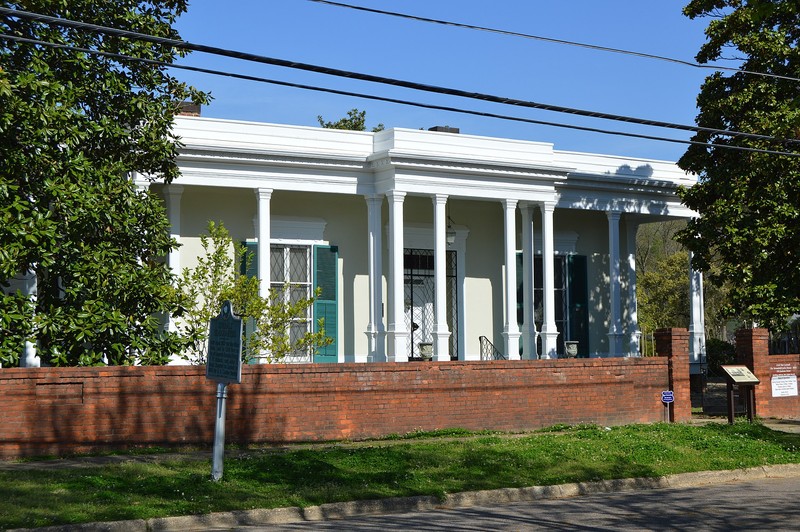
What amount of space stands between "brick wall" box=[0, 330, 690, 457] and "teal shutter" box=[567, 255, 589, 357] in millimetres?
7784

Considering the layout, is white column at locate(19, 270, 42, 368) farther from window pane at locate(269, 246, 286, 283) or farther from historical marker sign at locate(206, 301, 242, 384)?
window pane at locate(269, 246, 286, 283)

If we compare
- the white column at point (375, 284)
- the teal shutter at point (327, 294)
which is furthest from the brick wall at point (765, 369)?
the teal shutter at point (327, 294)

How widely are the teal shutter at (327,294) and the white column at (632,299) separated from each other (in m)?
8.33

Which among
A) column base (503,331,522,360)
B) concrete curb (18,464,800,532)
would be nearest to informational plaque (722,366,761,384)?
concrete curb (18,464,800,532)

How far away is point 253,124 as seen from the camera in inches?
935

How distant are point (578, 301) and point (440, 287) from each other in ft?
20.5

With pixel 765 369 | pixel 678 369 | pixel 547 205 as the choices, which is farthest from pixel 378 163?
pixel 765 369

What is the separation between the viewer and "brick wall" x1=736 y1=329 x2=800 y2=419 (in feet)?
74.6

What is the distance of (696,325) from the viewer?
2877cm

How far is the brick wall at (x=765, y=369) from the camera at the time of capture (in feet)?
74.6

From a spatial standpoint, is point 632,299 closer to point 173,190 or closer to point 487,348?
point 487,348

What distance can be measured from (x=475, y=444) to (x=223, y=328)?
181 inches

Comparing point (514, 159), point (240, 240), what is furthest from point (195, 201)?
point (514, 159)

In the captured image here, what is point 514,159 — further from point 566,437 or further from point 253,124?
point 566,437
